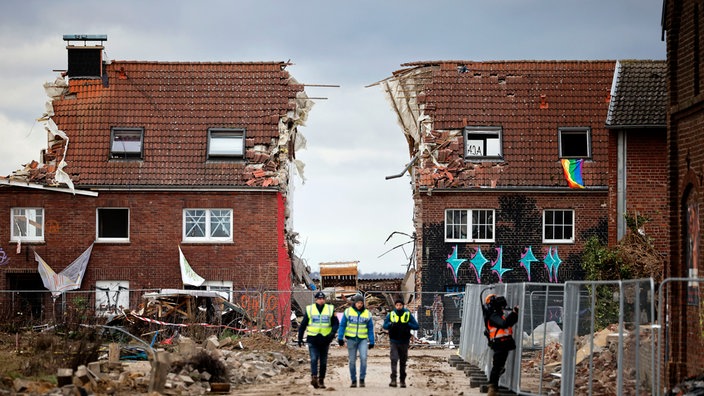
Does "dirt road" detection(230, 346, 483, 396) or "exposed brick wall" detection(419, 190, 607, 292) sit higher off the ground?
"exposed brick wall" detection(419, 190, 607, 292)

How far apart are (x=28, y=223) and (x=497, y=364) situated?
23424 mm

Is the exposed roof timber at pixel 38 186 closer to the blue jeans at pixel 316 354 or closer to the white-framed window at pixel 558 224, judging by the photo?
the white-framed window at pixel 558 224

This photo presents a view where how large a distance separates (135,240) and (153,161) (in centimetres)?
285

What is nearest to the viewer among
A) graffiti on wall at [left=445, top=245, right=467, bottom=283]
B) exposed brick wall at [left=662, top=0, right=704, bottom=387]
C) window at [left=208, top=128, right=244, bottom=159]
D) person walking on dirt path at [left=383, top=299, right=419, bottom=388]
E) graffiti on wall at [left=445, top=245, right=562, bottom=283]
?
exposed brick wall at [left=662, top=0, right=704, bottom=387]

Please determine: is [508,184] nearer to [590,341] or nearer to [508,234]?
[508,234]

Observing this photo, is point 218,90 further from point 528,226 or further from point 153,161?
point 528,226

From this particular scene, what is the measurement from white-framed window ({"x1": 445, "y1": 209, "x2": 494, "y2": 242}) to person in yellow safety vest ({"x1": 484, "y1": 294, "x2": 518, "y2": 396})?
1939 cm

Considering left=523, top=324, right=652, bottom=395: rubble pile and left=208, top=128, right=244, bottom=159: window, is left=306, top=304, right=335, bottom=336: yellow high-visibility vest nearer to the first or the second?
left=523, top=324, right=652, bottom=395: rubble pile

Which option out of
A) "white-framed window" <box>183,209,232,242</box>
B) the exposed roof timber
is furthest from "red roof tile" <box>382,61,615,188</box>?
the exposed roof timber

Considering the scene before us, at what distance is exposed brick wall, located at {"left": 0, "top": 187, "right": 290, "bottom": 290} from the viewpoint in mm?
38219

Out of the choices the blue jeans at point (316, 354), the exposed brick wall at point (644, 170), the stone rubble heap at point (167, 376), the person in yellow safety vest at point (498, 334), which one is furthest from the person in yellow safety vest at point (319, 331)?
the exposed brick wall at point (644, 170)

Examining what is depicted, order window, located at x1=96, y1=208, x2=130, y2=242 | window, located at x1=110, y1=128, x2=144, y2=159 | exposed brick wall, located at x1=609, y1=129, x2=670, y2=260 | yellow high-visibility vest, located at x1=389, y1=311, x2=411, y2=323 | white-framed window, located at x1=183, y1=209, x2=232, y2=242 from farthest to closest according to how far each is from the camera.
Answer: window, located at x1=110, y1=128, x2=144, y2=159
window, located at x1=96, y1=208, x2=130, y2=242
white-framed window, located at x1=183, y1=209, x2=232, y2=242
exposed brick wall, located at x1=609, y1=129, x2=670, y2=260
yellow high-visibility vest, located at x1=389, y1=311, x2=411, y2=323

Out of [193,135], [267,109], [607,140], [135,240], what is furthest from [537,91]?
[135,240]

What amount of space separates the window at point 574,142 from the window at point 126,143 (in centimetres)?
1474
